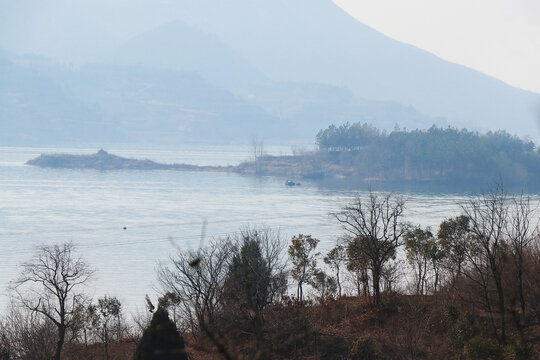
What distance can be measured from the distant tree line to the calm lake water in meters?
11.4

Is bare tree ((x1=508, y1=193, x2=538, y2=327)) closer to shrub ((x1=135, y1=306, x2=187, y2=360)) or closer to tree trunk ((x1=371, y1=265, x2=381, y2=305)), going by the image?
tree trunk ((x1=371, y1=265, x2=381, y2=305))

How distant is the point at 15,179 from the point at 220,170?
26580 millimetres

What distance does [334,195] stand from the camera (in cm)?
6153

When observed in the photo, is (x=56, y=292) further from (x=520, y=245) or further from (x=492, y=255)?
(x=520, y=245)

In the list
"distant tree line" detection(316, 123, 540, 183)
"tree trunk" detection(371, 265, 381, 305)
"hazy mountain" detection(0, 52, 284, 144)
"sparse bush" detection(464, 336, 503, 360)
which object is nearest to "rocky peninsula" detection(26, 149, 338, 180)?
"distant tree line" detection(316, 123, 540, 183)

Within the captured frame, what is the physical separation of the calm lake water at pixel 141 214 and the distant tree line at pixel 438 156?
1141 cm

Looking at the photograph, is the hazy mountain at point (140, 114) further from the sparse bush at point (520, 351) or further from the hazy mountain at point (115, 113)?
the sparse bush at point (520, 351)

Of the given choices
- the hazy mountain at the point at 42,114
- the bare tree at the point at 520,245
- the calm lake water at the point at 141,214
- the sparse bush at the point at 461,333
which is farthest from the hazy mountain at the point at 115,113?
the sparse bush at the point at 461,333

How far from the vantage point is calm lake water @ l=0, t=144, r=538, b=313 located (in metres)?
32.8

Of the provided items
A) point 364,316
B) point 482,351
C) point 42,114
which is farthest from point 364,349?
point 42,114

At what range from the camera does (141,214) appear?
155 feet

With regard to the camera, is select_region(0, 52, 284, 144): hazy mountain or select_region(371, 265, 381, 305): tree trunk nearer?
select_region(371, 265, 381, 305): tree trunk

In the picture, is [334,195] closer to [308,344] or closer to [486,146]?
[486,146]

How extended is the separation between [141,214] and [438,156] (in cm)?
4204
